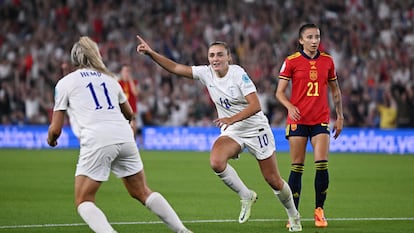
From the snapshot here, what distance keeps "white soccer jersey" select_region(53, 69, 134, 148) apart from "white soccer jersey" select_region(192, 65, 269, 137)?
240 centimetres

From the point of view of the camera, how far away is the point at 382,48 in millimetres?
30172

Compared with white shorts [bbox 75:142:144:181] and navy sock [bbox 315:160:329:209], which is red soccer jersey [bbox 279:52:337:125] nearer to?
navy sock [bbox 315:160:329:209]

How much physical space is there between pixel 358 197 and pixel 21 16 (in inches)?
876

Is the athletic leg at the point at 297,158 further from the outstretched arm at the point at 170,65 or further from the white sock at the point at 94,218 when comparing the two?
the white sock at the point at 94,218

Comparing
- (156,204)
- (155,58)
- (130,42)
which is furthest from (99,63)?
(130,42)

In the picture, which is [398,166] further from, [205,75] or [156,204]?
[156,204]

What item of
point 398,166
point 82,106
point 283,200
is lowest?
point 398,166

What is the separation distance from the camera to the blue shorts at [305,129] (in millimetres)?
11872

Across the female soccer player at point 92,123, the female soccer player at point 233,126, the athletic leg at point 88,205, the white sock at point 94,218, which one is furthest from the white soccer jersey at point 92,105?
the female soccer player at point 233,126

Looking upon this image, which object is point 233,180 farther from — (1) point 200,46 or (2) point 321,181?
(1) point 200,46

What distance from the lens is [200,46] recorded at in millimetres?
32156

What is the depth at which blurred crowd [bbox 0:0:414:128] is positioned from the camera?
29484 millimetres

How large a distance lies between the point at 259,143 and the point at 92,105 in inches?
115

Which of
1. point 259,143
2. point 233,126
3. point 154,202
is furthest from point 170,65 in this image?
point 154,202
